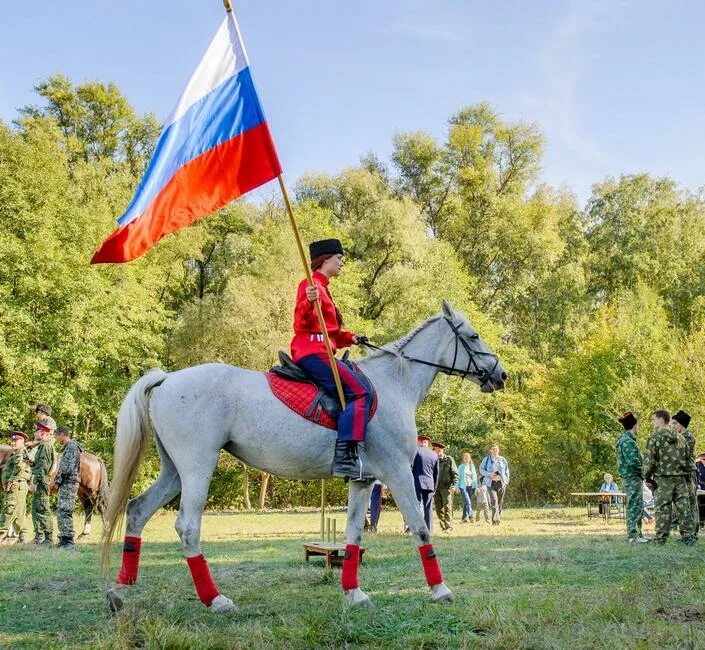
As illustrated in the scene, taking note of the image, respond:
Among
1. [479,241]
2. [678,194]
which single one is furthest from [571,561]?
[678,194]

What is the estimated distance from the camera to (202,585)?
700cm

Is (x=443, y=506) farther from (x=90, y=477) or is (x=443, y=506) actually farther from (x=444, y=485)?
(x=90, y=477)

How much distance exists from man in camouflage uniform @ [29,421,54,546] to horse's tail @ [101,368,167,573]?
915 centimetres

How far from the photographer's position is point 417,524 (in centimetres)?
754

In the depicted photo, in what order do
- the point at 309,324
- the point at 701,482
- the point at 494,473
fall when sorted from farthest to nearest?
the point at 494,473, the point at 701,482, the point at 309,324

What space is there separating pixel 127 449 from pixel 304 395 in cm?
177

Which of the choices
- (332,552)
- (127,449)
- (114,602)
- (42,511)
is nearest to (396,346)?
(127,449)

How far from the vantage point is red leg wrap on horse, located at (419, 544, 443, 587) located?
291 inches

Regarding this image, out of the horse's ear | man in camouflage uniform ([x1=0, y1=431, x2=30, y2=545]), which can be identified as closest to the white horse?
the horse's ear

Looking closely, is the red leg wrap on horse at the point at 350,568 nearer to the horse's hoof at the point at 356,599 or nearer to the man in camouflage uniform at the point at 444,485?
the horse's hoof at the point at 356,599

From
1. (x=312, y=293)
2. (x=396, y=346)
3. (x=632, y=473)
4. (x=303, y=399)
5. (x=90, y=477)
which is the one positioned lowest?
(x=90, y=477)

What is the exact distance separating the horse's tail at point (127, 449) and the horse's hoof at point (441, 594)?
3029mm

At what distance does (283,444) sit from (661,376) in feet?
105

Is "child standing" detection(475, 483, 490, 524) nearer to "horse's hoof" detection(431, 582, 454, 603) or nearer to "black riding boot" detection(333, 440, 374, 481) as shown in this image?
"horse's hoof" detection(431, 582, 454, 603)
